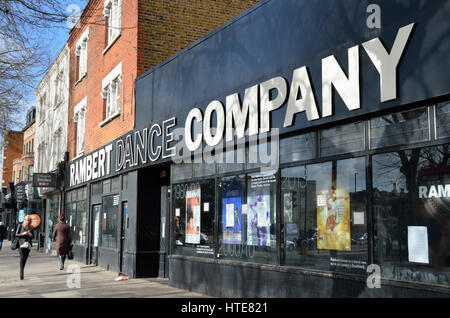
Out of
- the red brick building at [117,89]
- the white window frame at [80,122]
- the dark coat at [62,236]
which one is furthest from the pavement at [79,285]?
the white window frame at [80,122]

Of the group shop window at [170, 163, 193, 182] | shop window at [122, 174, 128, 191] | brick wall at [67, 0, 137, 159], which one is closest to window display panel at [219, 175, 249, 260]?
shop window at [170, 163, 193, 182]

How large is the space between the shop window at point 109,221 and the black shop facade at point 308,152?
2794 mm

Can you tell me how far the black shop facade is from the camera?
6.38 m

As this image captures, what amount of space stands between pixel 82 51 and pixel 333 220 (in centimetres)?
1831

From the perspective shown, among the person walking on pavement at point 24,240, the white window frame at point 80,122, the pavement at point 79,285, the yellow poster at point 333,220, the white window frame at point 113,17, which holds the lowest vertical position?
the pavement at point 79,285

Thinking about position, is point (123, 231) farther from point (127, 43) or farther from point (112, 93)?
point (127, 43)

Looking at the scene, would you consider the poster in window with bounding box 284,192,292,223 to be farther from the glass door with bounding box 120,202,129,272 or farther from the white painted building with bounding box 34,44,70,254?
the white painted building with bounding box 34,44,70,254

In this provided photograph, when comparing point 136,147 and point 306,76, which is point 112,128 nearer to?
point 136,147

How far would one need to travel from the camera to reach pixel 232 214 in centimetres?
1039

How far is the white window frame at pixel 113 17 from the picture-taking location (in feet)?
55.4

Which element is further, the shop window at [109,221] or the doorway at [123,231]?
the shop window at [109,221]

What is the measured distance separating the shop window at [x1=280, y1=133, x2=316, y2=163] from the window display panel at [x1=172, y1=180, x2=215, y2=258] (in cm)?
263

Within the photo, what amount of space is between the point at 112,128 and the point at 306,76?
10.5m

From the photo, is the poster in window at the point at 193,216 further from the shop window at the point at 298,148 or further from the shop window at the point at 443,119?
the shop window at the point at 443,119
